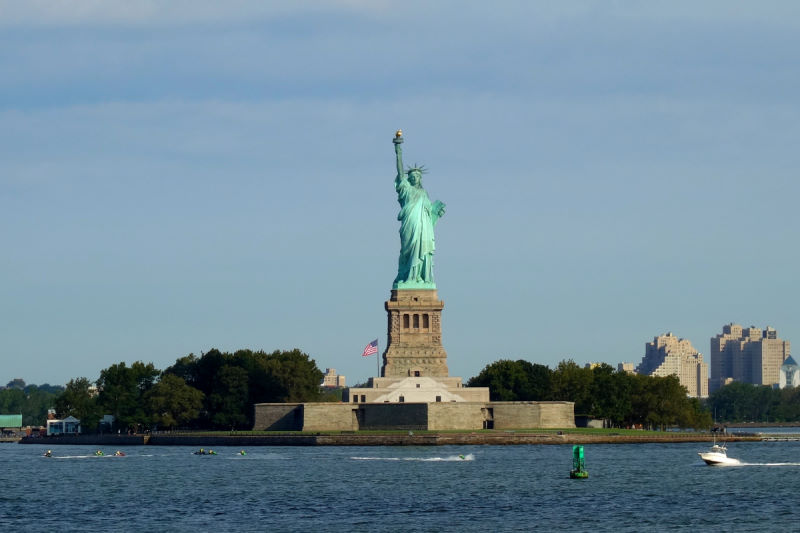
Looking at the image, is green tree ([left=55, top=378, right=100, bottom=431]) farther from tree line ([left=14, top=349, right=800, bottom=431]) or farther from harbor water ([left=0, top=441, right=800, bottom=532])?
harbor water ([left=0, top=441, right=800, bottom=532])

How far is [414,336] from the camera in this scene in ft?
420

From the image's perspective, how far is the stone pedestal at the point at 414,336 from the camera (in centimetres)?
12669

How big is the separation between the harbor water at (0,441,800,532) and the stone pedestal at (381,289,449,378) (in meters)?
15.7

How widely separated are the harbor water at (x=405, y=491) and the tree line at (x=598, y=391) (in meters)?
21.5

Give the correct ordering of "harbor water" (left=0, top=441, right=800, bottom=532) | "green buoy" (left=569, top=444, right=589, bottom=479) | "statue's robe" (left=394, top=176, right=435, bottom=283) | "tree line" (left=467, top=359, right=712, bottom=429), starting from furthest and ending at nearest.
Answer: "tree line" (left=467, top=359, right=712, bottom=429) < "statue's robe" (left=394, top=176, right=435, bottom=283) < "green buoy" (left=569, top=444, right=589, bottom=479) < "harbor water" (left=0, top=441, right=800, bottom=532)

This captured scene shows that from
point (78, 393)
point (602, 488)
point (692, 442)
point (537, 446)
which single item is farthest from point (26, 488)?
point (78, 393)

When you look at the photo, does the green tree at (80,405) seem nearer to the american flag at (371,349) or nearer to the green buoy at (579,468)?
the american flag at (371,349)

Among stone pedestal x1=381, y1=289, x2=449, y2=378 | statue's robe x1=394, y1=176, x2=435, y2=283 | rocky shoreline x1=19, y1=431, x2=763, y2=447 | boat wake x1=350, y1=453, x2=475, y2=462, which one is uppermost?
statue's robe x1=394, y1=176, x2=435, y2=283

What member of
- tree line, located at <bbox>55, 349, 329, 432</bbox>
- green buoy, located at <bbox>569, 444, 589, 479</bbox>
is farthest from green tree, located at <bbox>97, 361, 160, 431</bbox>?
green buoy, located at <bbox>569, 444, 589, 479</bbox>

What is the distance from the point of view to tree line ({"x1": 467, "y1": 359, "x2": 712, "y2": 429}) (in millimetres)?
133750

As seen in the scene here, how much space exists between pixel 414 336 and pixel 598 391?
60.7ft

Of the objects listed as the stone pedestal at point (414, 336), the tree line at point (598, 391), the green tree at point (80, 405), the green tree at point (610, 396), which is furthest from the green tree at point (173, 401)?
the green tree at point (610, 396)

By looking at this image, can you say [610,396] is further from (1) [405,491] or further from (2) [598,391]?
(1) [405,491]

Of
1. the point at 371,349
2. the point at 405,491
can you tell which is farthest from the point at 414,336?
the point at 405,491
